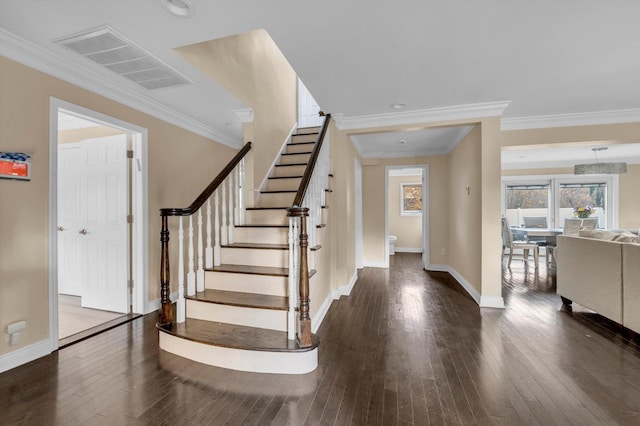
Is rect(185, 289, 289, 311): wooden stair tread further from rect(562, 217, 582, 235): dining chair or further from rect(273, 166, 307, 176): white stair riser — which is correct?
rect(562, 217, 582, 235): dining chair

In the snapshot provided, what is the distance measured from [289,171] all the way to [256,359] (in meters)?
2.77

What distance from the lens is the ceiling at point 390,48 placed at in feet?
5.92

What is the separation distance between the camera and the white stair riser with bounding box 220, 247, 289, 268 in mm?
2795

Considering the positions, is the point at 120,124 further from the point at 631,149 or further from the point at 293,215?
the point at 631,149

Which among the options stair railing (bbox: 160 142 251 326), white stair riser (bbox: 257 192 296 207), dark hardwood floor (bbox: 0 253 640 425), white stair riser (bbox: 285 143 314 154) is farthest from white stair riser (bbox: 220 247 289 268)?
white stair riser (bbox: 285 143 314 154)

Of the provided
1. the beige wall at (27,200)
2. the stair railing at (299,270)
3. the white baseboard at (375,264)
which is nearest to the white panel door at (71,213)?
the beige wall at (27,200)

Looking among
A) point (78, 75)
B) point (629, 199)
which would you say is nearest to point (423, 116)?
point (78, 75)

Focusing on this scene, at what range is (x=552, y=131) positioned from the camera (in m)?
3.79

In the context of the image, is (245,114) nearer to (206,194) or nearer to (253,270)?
(206,194)

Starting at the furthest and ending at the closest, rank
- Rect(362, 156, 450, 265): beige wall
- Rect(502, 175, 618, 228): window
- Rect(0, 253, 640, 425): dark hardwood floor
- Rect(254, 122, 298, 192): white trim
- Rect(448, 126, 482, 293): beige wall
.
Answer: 1. Rect(502, 175, 618, 228): window
2. Rect(362, 156, 450, 265): beige wall
3. Rect(254, 122, 298, 192): white trim
4. Rect(448, 126, 482, 293): beige wall
5. Rect(0, 253, 640, 425): dark hardwood floor

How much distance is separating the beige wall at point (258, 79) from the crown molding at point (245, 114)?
Result: 68mm

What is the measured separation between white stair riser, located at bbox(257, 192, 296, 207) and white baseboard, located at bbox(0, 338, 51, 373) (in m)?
2.42

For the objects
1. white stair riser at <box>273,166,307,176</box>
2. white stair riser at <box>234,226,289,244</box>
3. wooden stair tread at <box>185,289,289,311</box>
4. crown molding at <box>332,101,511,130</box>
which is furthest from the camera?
white stair riser at <box>273,166,307,176</box>

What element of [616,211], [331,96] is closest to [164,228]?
[331,96]
